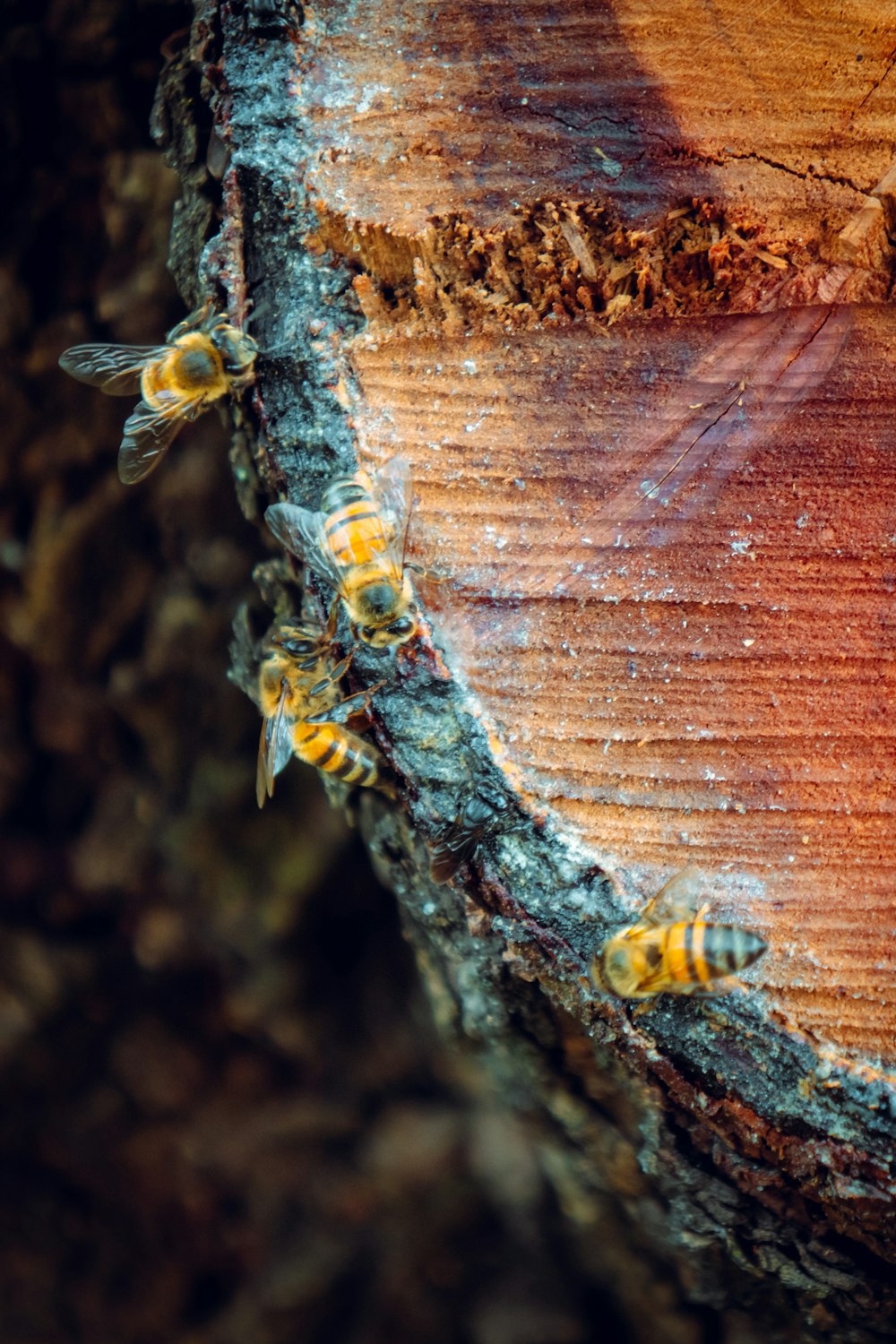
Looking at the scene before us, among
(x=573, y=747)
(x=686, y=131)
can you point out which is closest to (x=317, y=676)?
(x=573, y=747)

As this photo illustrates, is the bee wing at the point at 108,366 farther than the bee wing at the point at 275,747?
Yes

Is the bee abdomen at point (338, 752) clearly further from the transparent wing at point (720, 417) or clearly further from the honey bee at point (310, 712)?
the transparent wing at point (720, 417)

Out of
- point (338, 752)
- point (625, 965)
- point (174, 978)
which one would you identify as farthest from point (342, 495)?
point (174, 978)

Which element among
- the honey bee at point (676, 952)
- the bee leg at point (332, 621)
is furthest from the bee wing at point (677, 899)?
the bee leg at point (332, 621)

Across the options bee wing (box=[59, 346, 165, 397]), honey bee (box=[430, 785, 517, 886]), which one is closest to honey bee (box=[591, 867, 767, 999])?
honey bee (box=[430, 785, 517, 886])

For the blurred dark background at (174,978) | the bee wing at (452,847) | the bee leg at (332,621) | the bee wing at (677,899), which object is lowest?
the blurred dark background at (174,978)

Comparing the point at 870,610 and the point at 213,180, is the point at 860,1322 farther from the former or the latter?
the point at 213,180

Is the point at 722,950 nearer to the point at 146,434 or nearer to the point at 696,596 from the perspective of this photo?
the point at 696,596
